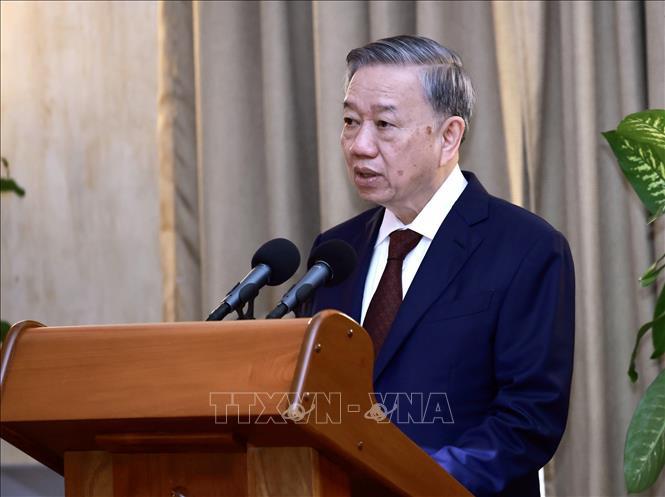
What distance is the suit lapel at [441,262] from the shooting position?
2279mm

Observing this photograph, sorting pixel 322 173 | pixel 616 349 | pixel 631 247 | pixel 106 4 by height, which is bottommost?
pixel 616 349

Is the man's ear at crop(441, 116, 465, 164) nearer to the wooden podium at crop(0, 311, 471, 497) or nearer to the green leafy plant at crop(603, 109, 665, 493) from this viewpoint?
the green leafy plant at crop(603, 109, 665, 493)

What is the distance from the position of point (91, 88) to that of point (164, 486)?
2510 mm

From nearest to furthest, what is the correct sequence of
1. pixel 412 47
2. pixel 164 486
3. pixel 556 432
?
pixel 164 486
pixel 556 432
pixel 412 47

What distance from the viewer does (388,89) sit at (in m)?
2.41

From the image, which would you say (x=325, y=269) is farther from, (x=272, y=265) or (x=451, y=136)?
(x=451, y=136)

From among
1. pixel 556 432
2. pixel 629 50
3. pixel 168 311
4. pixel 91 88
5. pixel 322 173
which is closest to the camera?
pixel 556 432

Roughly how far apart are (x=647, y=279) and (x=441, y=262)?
46 cm

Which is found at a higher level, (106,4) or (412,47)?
(106,4)

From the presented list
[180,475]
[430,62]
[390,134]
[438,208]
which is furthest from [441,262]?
[180,475]

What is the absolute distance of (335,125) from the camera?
10.7ft

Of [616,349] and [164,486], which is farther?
[616,349]

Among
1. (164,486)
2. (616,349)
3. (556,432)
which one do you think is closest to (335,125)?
(616,349)

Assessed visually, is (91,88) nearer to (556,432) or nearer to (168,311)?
(168,311)
